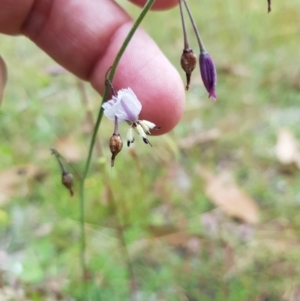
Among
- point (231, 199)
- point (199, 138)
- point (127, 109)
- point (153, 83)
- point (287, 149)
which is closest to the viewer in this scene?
point (127, 109)

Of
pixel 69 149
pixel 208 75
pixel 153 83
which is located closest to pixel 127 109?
pixel 208 75

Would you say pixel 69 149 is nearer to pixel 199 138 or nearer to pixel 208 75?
pixel 199 138

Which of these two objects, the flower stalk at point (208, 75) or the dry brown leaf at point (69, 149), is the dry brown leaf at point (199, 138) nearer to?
the dry brown leaf at point (69, 149)

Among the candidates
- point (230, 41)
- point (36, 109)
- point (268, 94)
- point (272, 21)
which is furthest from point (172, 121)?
point (272, 21)

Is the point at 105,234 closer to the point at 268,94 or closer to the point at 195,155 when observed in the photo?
the point at 195,155

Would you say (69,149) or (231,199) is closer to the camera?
(231,199)

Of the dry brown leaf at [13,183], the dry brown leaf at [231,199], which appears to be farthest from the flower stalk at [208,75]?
the dry brown leaf at [13,183]
